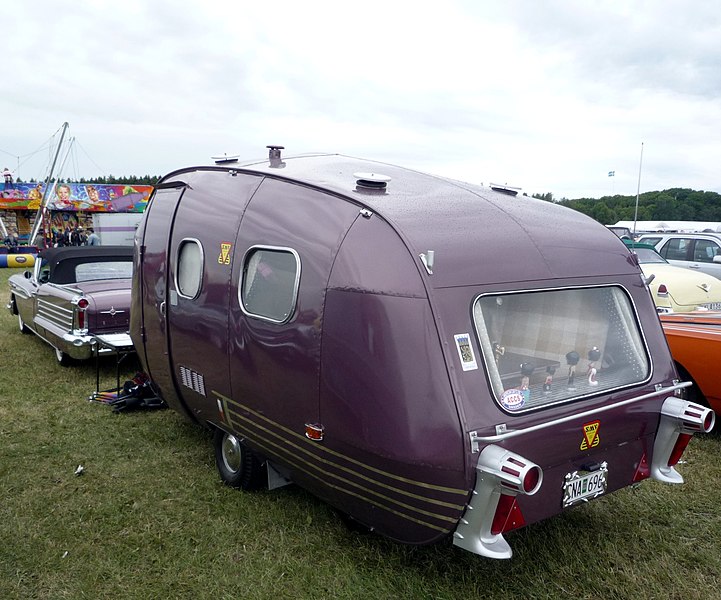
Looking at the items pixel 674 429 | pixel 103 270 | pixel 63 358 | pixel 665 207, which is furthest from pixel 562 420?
pixel 665 207

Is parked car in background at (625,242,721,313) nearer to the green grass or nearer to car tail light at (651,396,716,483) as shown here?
the green grass

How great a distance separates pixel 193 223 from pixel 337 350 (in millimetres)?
1895

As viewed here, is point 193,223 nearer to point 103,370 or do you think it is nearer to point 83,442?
point 83,442

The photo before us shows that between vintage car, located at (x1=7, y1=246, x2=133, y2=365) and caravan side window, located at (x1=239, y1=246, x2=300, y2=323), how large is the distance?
3.18 metres

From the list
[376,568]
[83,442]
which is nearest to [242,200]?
[376,568]

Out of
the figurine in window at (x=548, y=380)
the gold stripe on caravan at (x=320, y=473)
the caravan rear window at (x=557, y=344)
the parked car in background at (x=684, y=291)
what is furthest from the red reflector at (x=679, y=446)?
the parked car in background at (x=684, y=291)

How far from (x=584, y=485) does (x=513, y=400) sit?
2.29 ft

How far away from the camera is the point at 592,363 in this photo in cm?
356

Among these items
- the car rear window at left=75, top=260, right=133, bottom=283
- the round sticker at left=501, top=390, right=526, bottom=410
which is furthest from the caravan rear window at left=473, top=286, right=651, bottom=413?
the car rear window at left=75, top=260, right=133, bottom=283

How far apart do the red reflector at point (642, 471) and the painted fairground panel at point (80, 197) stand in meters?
33.3

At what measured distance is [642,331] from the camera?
372 cm

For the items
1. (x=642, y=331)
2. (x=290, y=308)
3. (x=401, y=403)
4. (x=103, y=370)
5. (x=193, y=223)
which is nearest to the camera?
(x=401, y=403)

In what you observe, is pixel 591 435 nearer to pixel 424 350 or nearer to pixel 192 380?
pixel 424 350

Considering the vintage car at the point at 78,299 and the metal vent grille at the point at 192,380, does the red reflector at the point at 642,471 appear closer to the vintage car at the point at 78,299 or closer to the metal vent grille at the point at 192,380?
the metal vent grille at the point at 192,380
